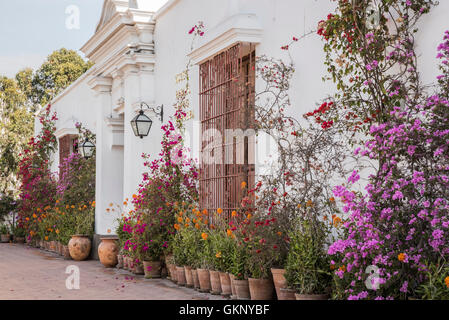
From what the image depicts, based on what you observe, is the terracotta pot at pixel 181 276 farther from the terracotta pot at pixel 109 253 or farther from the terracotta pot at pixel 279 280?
the terracotta pot at pixel 109 253

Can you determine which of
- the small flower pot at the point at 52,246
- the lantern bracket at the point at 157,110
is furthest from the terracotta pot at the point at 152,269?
the small flower pot at the point at 52,246

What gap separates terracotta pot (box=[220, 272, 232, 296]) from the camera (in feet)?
23.7

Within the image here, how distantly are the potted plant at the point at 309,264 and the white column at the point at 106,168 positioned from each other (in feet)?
25.6

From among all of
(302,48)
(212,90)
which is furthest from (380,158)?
(212,90)

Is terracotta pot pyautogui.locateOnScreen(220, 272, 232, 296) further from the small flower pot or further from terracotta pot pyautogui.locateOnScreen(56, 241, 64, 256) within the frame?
the small flower pot

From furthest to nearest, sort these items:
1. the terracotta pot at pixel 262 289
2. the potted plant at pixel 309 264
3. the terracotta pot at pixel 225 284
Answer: the terracotta pot at pixel 225 284, the terracotta pot at pixel 262 289, the potted plant at pixel 309 264

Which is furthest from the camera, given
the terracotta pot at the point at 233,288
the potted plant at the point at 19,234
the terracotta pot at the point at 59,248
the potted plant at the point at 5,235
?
the potted plant at the point at 5,235

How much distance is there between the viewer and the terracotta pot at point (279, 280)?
618 centimetres

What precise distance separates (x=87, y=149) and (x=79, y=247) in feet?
9.99

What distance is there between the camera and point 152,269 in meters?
9.43

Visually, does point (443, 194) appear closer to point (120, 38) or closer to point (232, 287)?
point (232, 287)

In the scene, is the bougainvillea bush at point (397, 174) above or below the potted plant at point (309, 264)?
above

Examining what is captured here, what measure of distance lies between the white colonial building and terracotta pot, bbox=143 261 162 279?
1.66 meters

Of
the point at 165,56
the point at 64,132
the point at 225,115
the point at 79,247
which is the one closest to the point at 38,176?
the point at 64,132
